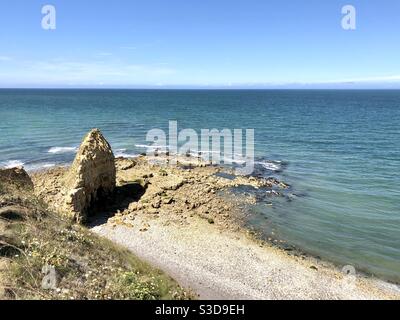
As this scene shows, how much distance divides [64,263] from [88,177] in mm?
15729

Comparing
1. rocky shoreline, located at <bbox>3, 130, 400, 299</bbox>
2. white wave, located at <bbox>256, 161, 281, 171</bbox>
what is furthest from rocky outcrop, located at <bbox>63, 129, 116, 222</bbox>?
white wave, located at <bbox>256, 161, 281, 171</bbox>

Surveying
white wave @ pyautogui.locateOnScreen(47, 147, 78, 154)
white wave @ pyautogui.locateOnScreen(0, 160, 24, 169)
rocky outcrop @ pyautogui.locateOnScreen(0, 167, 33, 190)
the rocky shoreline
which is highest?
rocky outcrop @ pyautogui.locateOnScreen(0, 167, 33, 190)

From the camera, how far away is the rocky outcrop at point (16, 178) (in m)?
23.1

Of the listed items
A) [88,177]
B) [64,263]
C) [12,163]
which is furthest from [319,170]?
[12,163]

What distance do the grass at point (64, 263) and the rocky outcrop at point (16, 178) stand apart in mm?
4478

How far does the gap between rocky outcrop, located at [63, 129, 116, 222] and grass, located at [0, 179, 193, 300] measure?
29.9ft

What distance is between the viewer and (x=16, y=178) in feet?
82.8

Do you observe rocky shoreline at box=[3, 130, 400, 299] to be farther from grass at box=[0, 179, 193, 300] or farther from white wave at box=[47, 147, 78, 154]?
white wave at box=[47, 147, 78, 154]

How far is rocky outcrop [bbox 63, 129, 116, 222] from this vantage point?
92.0 ft

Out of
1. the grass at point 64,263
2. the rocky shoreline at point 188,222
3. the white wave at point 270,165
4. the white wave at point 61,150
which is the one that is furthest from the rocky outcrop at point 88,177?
the white wave at point 61,150

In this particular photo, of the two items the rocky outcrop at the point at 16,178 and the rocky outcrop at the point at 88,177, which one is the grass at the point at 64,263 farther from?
the rocky outcrop at the point at 88,177

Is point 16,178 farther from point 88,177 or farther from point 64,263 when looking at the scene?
point 64,263

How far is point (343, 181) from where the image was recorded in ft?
135
